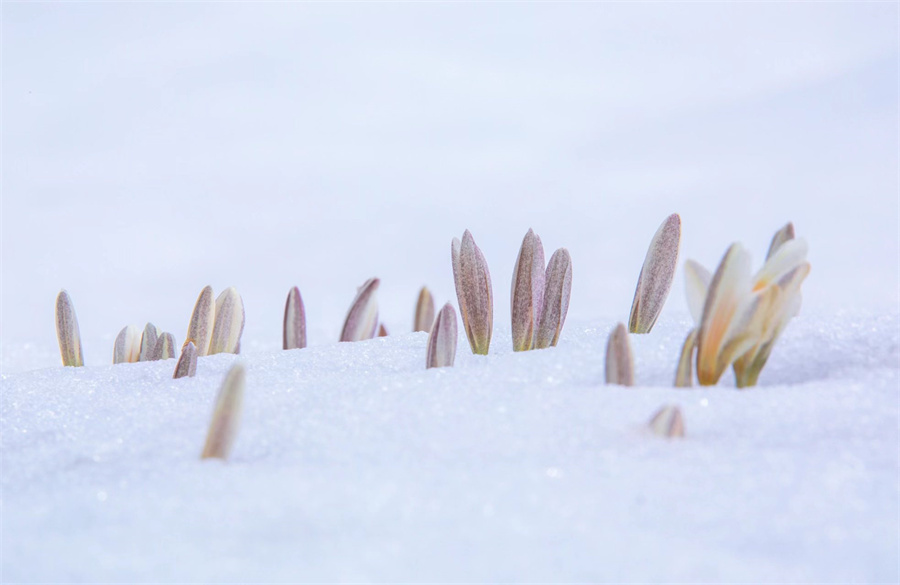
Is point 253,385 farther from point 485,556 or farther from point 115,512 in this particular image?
point 485,556

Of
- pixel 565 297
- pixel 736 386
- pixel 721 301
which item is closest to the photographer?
pixel 721 301

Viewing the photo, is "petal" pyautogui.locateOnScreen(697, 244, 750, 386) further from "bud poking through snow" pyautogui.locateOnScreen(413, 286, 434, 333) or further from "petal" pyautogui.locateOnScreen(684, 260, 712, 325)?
"bud poking through snow" pyautogui.locateOnScreen(413, 286, 434, 333)

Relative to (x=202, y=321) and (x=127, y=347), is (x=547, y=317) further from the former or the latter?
(x=127, y=347)

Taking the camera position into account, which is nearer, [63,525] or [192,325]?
[63,525]

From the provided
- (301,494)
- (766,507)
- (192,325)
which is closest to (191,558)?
(301,494)

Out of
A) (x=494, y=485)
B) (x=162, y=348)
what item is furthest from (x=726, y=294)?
(x=162, y=348)
